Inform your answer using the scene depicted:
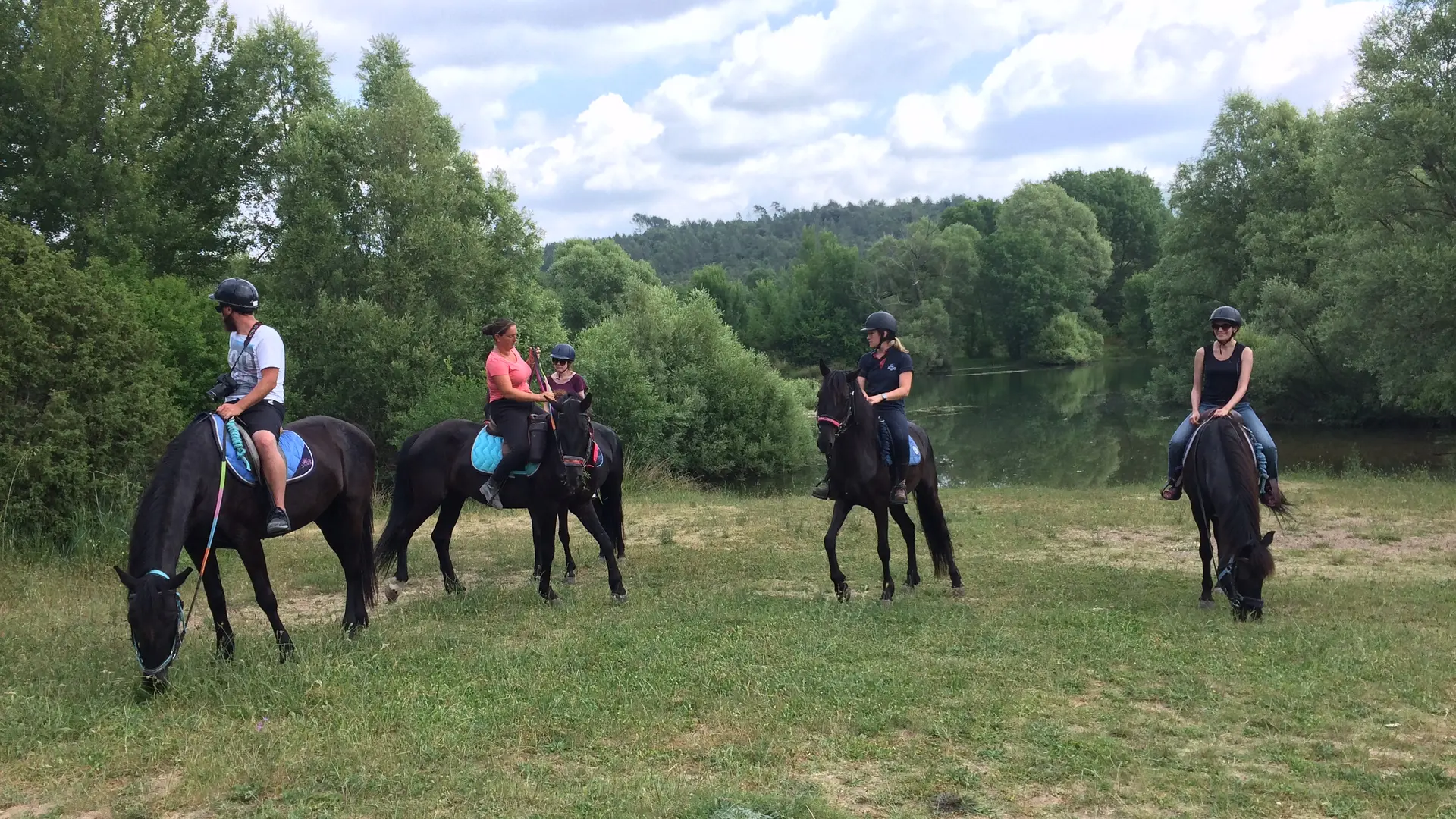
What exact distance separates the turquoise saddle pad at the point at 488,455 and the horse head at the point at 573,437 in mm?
698

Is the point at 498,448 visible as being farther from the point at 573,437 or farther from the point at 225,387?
the point at 225,387

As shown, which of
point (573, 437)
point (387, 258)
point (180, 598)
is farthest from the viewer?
point (387, 258)

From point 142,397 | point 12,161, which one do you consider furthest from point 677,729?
point 12,161

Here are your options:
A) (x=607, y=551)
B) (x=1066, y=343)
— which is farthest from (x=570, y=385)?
(x=1066, y=343)

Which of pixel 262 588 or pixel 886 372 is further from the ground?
pixel 886 372

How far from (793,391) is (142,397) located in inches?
887

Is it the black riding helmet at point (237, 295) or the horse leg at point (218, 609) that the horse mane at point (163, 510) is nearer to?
the horse leg at point (218, 609)

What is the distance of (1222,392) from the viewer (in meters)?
9.23

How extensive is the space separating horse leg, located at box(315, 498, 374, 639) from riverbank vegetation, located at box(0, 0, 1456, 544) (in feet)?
18.2

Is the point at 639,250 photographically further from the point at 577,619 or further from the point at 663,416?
the point at 577,619

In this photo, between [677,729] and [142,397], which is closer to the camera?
[677,729]

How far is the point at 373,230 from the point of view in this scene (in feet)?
93.7

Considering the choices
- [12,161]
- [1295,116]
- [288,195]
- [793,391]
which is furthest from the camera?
[1295,116]

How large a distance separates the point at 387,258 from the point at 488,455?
20.8m
